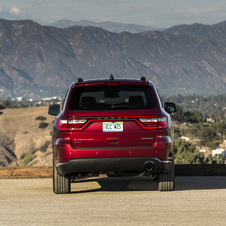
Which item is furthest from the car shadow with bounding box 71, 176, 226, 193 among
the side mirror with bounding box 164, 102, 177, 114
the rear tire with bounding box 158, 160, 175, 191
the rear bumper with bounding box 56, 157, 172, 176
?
the side mirror with bounding box 164, 102, 177, 114

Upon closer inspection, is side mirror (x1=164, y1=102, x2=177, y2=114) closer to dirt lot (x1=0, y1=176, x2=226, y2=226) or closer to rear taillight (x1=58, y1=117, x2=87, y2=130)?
dirt lot (x1=0, y1=176, x2=226, y2=226)

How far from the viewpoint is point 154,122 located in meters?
6.09

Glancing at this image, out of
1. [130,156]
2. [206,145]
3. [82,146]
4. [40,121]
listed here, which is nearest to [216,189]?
[130,156]

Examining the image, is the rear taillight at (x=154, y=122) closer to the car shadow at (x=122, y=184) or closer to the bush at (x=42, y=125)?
the car shadow at (x=122, y=184)

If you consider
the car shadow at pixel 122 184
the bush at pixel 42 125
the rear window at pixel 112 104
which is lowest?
the bush at pixel 42 125

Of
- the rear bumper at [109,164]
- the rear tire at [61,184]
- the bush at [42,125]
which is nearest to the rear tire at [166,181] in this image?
the rear bumper at [109,164]

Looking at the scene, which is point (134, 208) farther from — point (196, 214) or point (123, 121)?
point (123, 121)

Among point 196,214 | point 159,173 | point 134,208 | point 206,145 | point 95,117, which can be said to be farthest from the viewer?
point 206,145

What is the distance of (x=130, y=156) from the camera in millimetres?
6023

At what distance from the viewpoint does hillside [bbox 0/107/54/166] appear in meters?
114

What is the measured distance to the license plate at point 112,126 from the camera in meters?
5.99

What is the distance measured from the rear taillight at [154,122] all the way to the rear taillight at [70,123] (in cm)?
88

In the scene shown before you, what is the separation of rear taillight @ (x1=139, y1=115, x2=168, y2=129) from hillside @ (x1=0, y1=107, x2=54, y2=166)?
309 feet

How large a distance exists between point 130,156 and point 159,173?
0.79 metres
